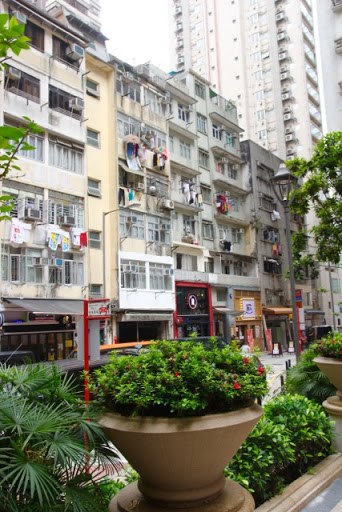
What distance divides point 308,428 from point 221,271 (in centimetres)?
3290

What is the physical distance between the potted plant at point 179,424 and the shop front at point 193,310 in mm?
27571

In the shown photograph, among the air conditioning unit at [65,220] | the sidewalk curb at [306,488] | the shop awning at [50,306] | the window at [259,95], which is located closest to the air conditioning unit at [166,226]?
the air conditioning unit at [65,220]

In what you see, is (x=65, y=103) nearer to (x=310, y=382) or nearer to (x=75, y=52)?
(x=75, y=52)

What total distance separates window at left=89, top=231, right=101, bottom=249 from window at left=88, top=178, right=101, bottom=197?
219 cm

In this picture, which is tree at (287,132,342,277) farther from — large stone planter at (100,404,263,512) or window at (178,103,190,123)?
window at (178,103,190,123)

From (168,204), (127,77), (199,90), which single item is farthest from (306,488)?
(199,90)

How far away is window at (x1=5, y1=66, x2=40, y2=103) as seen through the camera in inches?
884

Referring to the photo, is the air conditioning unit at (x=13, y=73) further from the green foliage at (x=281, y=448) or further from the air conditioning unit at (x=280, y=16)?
the air conditioning unit at (x=280, y=16)

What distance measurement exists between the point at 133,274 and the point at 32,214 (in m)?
7.92

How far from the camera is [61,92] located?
25.1 m

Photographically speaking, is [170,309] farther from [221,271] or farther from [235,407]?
[235,407]

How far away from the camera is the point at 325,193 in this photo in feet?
43.2

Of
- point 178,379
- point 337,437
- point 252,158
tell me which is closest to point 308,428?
point 337,437

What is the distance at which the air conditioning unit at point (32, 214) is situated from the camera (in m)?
21.9
